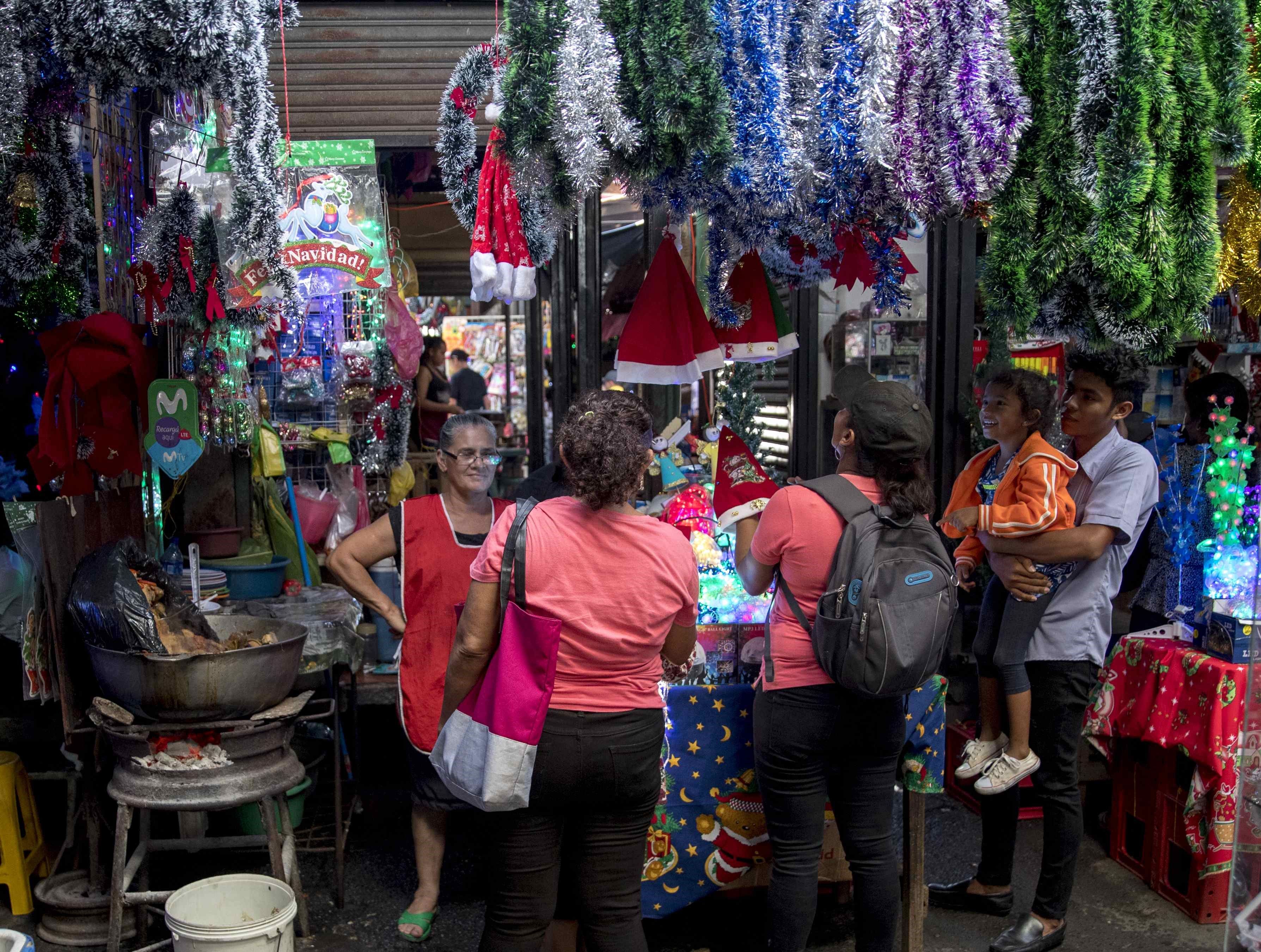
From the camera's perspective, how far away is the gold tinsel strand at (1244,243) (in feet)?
9.48

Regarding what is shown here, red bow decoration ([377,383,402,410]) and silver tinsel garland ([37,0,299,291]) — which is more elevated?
silver tinsel garland ([37,0,299,291])

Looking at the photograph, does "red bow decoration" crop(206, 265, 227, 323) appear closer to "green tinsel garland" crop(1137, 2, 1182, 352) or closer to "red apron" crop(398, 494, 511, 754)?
"red apron" crop(398, 494, 511, 754)

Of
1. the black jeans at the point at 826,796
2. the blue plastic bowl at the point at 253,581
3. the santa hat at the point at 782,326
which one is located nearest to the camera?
the black jeans at the point at 826,796

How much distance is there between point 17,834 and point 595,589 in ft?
8.72

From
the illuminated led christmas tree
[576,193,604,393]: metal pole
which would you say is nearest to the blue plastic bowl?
[576,193,604,393]: metal pole

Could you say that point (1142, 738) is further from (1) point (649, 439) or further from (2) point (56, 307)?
(2) point (56, 307)

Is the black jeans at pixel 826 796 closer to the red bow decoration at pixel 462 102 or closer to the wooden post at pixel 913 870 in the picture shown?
Answer: the wooden post at pixel 913 870

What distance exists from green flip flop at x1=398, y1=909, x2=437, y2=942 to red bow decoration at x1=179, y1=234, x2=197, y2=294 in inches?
94.6

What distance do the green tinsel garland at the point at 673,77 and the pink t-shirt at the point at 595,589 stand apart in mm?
960

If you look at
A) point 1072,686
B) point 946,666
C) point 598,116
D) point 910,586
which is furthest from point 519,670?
point 946,666

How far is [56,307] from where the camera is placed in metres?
3.74

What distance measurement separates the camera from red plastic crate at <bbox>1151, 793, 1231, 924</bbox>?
354 cm

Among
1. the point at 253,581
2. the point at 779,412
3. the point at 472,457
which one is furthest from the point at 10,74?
the point at 779,412

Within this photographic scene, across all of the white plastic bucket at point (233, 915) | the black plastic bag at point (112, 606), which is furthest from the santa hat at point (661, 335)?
the white plastic bucket at point (233, 915)
